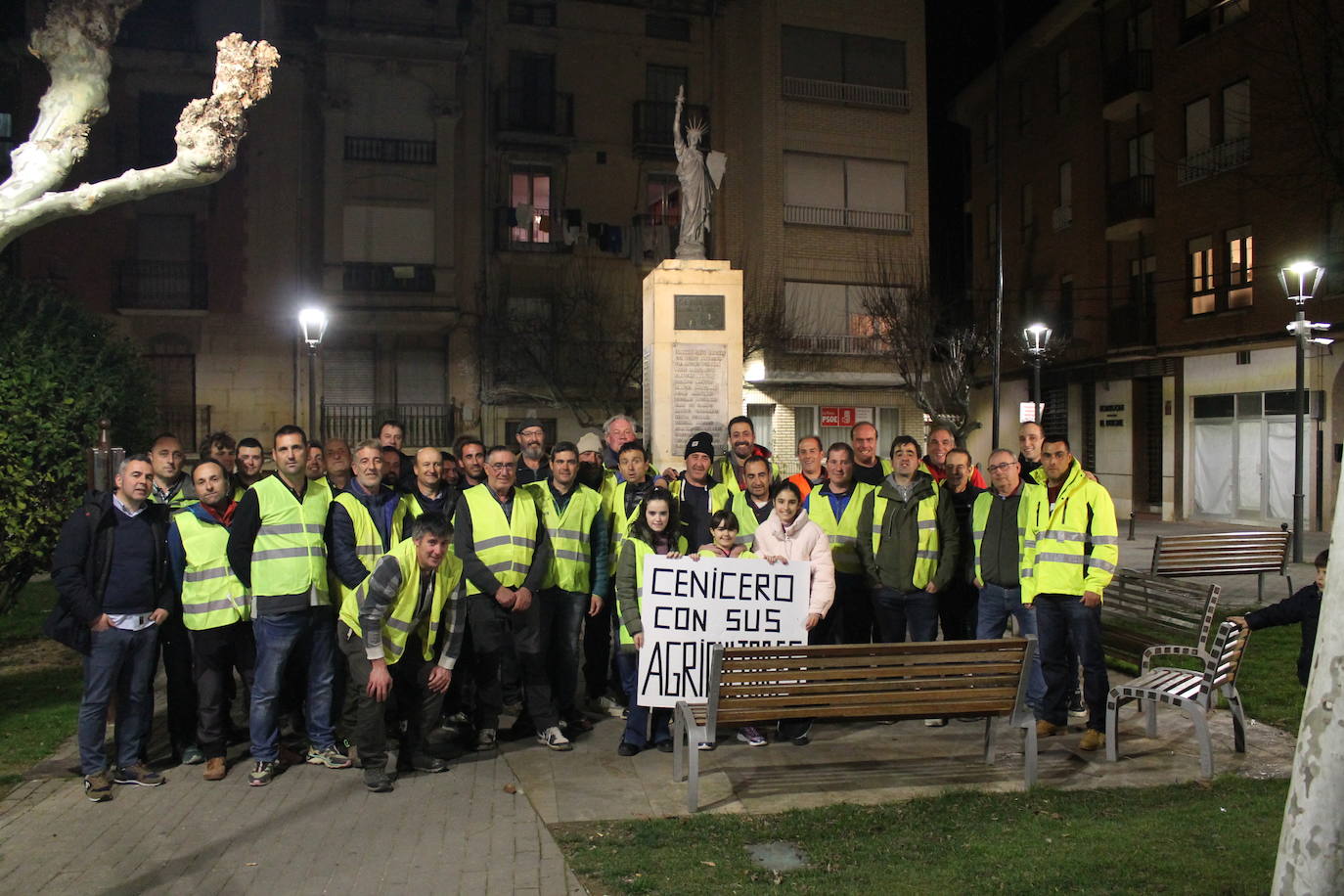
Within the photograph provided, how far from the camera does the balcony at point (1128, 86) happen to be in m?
29.0

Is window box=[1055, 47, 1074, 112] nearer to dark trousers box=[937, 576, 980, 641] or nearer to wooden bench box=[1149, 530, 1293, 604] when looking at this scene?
wooden bench box=[1149, 530, 1293, 604]

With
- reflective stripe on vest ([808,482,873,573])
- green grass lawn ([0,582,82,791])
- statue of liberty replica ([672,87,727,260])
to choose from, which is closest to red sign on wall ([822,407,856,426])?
statue of liberty replica ([672,87,727,260])

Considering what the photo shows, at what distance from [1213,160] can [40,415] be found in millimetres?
26231

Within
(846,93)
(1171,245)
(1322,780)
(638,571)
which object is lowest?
(1322,780)

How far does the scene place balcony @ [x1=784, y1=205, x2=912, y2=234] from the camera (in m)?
32.0

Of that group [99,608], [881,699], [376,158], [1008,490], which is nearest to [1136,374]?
[376,158]

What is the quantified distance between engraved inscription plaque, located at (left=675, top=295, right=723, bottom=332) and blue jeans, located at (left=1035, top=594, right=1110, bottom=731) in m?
7.10

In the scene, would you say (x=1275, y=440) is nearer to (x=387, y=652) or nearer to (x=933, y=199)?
(x=933, y=199)

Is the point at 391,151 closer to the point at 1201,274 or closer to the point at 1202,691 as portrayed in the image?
the point at 1201,274

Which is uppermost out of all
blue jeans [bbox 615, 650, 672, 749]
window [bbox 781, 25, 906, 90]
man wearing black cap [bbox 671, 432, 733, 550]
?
window [bbox 781, 25, 906, 90]

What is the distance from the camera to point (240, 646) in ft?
22.1

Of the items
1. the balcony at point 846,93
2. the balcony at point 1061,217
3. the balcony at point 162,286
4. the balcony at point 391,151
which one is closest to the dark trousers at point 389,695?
the balcony at point 391,151

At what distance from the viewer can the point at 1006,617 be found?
749 centimetres

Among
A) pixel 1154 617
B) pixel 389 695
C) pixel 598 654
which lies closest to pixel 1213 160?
pixel 1154 617
